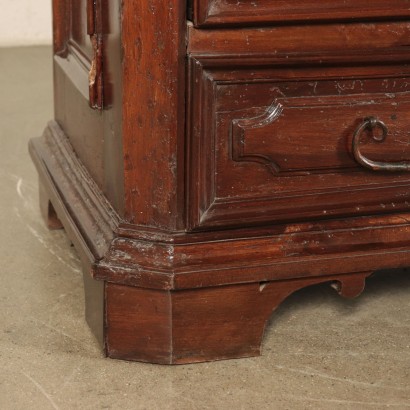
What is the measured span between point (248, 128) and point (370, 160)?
0.22 m

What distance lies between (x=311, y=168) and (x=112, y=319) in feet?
1.30

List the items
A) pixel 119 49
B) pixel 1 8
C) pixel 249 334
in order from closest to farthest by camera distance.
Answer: pixel 119 49, pixel 249 334, pixel 1 8

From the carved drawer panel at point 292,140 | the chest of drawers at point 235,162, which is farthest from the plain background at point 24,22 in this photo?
the carved drawer panel at point 292,140

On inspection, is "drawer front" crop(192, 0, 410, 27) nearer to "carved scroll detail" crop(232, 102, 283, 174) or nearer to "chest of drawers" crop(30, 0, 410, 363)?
"chest of drawers" crop(30, 0, 410, 363)

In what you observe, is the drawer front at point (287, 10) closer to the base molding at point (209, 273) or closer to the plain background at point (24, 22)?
the base molding at point (209, 273)

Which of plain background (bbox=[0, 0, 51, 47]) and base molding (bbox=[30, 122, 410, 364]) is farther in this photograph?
plain background (bbox=[0, 0, 51, 47])

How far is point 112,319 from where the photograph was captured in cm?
175

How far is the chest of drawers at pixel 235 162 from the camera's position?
1.63 metres

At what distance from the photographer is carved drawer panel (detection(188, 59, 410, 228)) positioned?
5.43 feet

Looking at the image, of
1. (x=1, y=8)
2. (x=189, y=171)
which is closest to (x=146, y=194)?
(x=189, y=171)

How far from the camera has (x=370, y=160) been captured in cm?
175

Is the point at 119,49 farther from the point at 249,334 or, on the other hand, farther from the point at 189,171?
the point at 249,334

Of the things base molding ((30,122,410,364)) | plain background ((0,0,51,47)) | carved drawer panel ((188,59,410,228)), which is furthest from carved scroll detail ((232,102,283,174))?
plain background ((0,0,51,47))

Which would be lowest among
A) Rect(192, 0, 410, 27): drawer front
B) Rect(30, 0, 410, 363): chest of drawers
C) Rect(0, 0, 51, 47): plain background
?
Rect(0, 0, 51, 47): plain background
